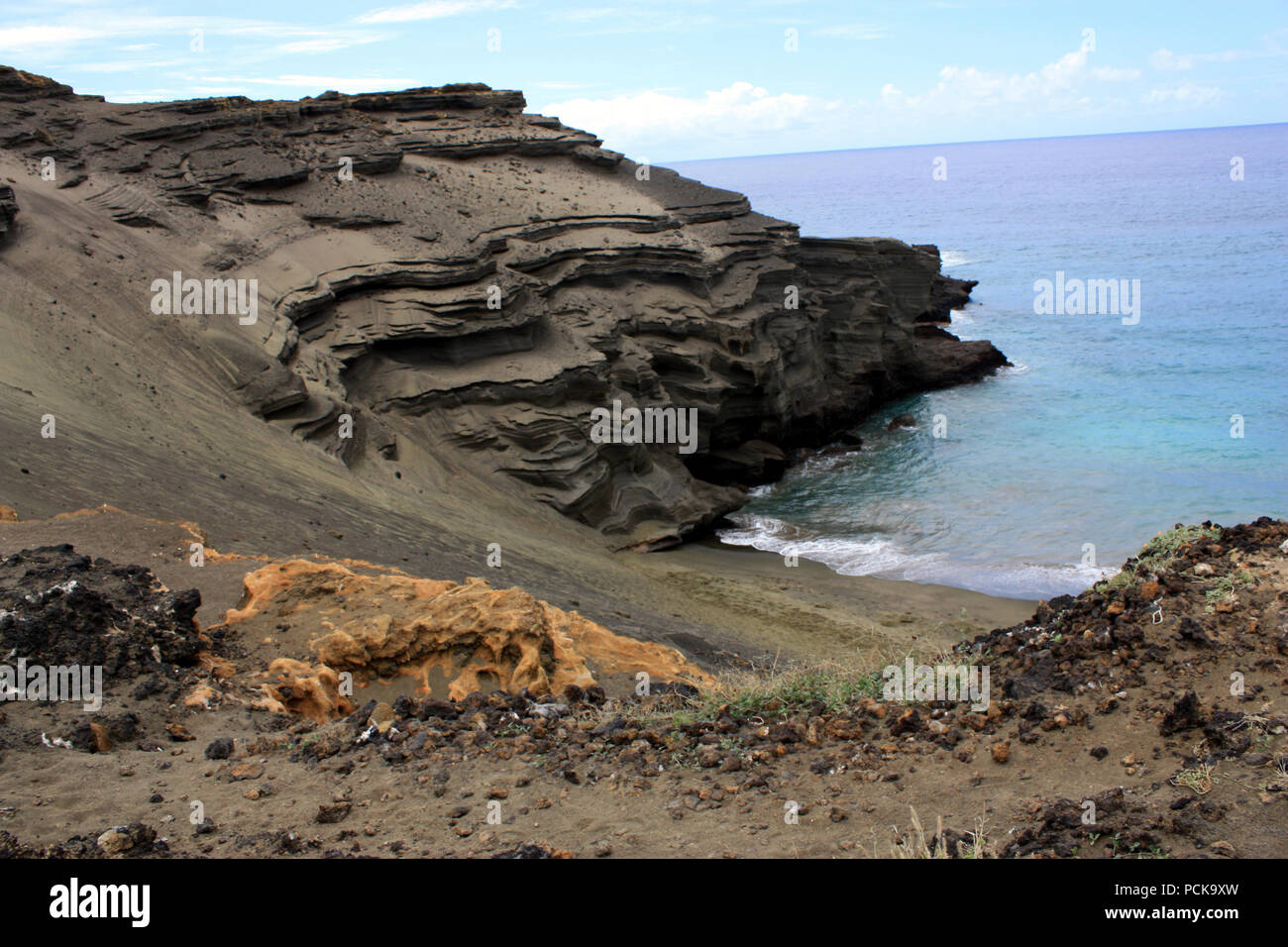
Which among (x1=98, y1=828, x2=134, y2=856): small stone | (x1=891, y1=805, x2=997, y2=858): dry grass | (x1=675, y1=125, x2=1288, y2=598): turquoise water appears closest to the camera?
(x1=891, y1=805, x2=997, y2=858): dry grass

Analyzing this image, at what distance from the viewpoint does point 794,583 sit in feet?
59.4

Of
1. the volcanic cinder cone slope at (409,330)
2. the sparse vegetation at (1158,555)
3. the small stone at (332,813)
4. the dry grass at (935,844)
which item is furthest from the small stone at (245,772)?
the volcanic cinder cone slope at (409,330)

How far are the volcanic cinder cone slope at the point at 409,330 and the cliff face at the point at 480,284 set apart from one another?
0.07m

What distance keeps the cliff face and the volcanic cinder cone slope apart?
72 millimetres

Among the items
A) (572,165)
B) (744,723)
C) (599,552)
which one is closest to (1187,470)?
(599,552)

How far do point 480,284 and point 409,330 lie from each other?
6.35 ft

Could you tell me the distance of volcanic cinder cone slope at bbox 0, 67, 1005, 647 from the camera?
13.8 metres

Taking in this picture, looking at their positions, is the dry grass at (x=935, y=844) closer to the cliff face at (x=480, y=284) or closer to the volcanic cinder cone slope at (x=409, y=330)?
the volcanic cinder cone slope at (x=409, y=330)

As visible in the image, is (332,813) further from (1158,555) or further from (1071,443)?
(1071,443)

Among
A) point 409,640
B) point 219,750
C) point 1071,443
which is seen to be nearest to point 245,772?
point 219,750

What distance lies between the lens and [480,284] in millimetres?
20922

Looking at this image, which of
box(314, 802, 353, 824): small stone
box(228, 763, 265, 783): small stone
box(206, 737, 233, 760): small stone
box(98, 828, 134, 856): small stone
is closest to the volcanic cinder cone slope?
box(206, 737, 233, 760): small stone

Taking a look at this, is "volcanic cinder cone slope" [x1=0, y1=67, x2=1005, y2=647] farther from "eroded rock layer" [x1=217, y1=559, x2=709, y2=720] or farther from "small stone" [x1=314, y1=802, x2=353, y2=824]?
"small stone" [x1=314, y1=802, x2=353, y2=824]

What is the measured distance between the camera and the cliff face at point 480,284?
19422 mm
